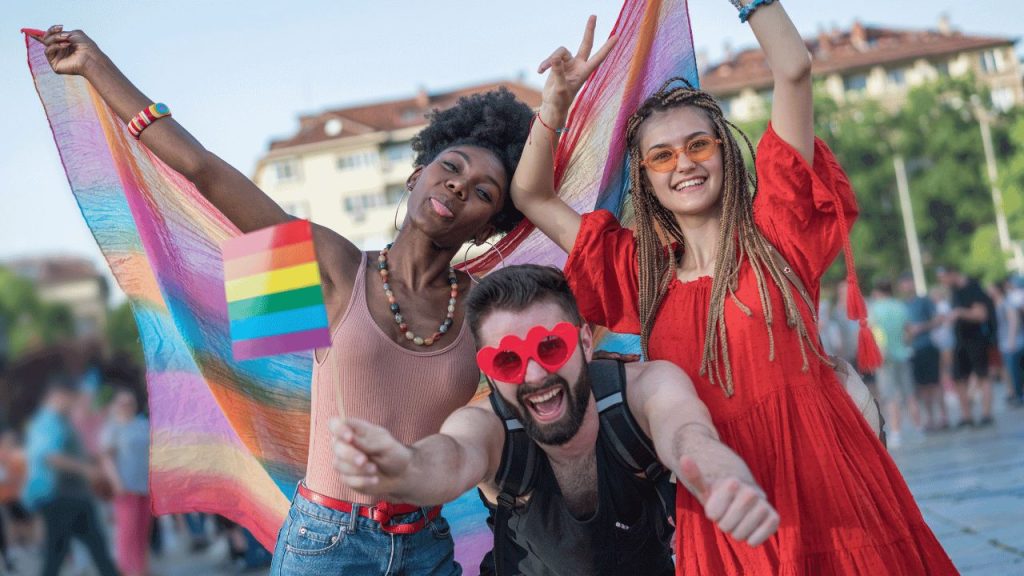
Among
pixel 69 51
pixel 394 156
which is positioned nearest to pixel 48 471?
pixel 69 51

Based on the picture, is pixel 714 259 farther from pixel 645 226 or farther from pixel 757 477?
pixel 757 477

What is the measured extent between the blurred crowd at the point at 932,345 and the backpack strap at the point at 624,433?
9763mm

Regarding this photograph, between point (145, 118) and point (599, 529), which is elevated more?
point (145, 118)

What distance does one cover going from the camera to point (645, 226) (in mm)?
3197

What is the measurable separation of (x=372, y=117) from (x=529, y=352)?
66.8 metres

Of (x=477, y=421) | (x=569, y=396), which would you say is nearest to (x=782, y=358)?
(x=569, y=396)

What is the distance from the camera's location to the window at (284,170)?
63250 millimetres

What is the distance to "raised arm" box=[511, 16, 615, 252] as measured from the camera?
10.4 ft

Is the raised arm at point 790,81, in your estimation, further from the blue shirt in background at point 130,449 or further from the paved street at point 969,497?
the blue shirt in background at point 130,449

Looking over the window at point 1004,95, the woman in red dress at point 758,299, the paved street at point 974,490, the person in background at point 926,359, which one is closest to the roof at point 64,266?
the woman in red dress at point 758,299

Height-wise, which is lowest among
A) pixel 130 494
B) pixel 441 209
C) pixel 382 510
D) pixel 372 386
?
pixel 130 494

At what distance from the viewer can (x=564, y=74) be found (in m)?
3.18

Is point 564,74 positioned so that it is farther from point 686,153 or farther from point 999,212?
point 999,212

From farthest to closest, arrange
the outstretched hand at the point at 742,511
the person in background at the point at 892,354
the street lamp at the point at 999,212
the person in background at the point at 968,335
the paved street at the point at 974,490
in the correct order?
the street lamp at the point at 999,212, the person in background at the point at 968,335, the person in background at the point at 892,354, the paved street at the point at 974,490, the outstretched hand at the point at 742,511
